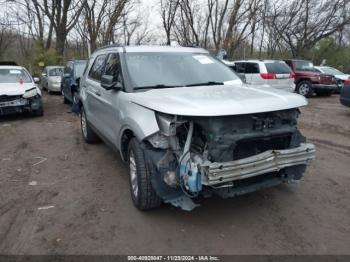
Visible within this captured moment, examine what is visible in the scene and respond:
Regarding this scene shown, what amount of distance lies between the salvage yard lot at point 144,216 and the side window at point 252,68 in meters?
8.23

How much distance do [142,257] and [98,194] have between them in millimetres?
1586

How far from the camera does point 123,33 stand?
38125 millimetres

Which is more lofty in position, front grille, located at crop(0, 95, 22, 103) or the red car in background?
the red car in background

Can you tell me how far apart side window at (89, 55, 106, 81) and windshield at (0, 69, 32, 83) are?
5.16 metres

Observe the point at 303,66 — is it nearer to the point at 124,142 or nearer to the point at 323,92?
the point at 323,92

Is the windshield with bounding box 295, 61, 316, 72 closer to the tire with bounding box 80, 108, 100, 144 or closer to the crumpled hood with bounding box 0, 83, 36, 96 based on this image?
the crumpled hood with bounding box 0, 83, 36, 96

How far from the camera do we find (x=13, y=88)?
941 centimetres

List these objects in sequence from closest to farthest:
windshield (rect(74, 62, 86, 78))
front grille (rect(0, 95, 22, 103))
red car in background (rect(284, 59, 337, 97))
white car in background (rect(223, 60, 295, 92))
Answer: front grille (rect(0, 95, 22, 103)) → windshield (rect(74, 62, 86, 78)) → white car in background (rect(223, 60, 295, 92)) → red car in background (rect(284, 59, 337, 97))

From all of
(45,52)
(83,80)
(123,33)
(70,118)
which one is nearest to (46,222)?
(83,80)

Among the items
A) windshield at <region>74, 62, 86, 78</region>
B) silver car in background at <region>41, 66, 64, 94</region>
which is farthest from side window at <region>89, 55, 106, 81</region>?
silver car in background at <region>41, 66, 64, 94</region>

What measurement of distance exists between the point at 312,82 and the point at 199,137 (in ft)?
45.5

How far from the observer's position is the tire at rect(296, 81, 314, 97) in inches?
621


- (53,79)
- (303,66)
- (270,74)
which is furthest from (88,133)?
(303,66)

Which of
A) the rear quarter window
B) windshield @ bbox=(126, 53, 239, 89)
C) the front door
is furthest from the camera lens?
the rear quarter window
